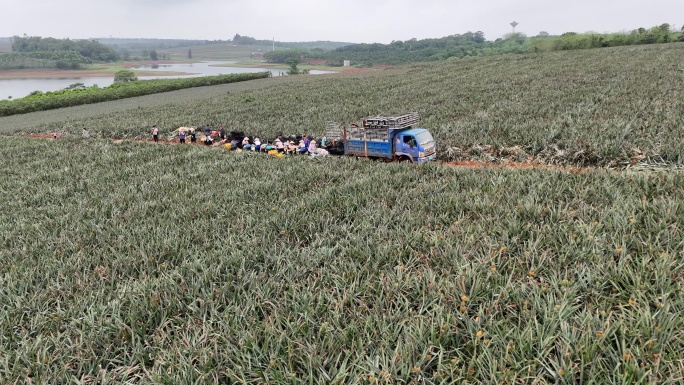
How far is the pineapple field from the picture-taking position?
3182 millimetres

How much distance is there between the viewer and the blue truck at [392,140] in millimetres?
12562

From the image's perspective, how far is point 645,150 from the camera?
11.4 m

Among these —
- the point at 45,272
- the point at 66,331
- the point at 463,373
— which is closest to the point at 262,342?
the point at 463,373

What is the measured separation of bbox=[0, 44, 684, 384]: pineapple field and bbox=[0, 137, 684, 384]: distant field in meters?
0.02

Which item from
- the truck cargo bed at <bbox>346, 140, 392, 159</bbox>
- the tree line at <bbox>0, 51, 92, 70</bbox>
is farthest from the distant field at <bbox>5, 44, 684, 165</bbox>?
the tree line at <bbox>0, 51, 92, 70</bbox>

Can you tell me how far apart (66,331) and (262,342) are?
2186 millimetres

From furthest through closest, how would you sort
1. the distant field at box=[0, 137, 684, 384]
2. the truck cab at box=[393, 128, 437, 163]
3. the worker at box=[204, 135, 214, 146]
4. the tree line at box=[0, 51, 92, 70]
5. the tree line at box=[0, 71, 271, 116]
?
the tree line at box=[0, 51, 92, 70]
the tree line at box=[0, 71, 271, 116]
the worker at box=[204, 135, 214, 146]
the truck cab at box=[393, 128, 437, 163]
the distant field at box=[0, 137, 684, 384]

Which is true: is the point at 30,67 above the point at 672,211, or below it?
above

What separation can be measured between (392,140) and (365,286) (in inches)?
360

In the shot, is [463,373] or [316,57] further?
[316,57]

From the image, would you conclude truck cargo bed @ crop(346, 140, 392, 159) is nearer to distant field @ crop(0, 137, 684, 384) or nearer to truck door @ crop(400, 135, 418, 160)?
truck door @ crop(400, 135, 418, 160)

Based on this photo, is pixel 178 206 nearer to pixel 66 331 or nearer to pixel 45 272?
pixel 45 272

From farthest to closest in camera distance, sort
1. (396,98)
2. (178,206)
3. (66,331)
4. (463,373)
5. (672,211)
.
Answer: (396,98) < (178,206) < (672,211) < (66,331) < (463,373)

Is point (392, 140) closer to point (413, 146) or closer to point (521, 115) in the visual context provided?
point (413, 146)
